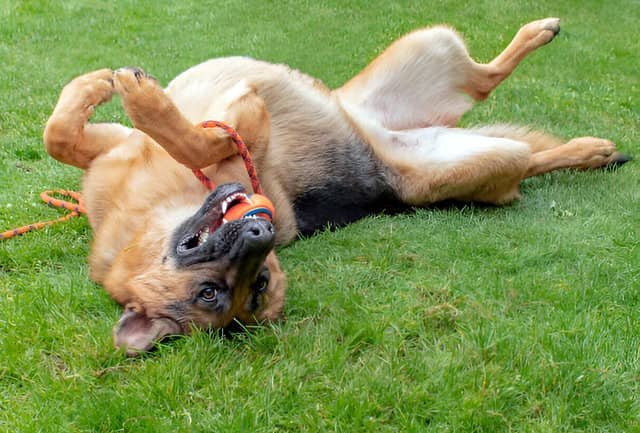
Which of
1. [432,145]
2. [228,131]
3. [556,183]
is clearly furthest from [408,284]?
[556,183]

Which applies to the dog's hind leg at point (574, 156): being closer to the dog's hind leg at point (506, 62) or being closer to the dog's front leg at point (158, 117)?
the dog's hind leg at point (506, 62)

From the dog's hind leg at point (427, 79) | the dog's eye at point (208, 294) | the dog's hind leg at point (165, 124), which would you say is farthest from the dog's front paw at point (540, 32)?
the dog's eye at point (208, 294)

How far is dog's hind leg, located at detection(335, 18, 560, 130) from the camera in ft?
18.7

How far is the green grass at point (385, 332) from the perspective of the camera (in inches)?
109

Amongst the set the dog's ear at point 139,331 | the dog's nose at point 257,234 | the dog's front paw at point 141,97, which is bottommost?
the dog's ear at point 139,331

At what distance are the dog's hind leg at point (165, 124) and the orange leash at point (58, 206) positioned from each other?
1.17m

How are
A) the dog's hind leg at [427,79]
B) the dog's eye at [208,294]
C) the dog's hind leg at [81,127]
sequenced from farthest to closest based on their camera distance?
the dog's hind leg at [427,79] → the dog's hind leg at [81,127] → the dog's eye at [208,294]

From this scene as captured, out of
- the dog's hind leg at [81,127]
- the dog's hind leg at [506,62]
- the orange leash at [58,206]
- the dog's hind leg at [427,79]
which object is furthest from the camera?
the dog's hind leg at [506,62]

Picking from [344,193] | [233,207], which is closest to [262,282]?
[233,207]

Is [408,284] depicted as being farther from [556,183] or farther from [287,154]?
[556,183]

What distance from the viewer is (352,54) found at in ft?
33.5

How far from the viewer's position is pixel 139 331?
3275mm

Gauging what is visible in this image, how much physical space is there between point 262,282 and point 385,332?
760 millimetres

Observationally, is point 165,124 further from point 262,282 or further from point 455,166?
point 455,166
